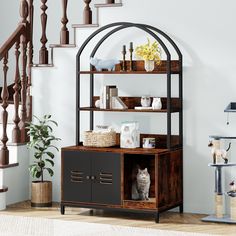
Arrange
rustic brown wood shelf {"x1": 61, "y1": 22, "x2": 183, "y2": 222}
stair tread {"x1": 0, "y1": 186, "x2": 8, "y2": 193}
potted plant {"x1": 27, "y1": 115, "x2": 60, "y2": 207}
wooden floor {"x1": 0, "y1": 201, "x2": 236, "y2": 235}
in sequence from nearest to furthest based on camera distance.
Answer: wooden floor {"x1": 0, "y1": 201, "x2": 236, "y2": 235} < rustic brown wood shelf {"x1": 61, "y1": 22, "x2": 183, "y2": 222} < stair tread {"x1": 0, "y1": 186, "x2": 8, "y2": 193} < potted plant {"x1": 27, "y1": 115, "x2": 60, "y2": 207}

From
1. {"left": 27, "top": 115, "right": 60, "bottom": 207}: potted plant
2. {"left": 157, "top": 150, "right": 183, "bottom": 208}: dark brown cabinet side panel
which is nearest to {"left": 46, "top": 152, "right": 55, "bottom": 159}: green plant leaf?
{"left": 27, "top": 115, "right": 60, "bottom": 207}: potted plant

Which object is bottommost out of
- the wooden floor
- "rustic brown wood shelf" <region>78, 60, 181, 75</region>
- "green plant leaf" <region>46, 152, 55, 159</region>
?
the wooden floor

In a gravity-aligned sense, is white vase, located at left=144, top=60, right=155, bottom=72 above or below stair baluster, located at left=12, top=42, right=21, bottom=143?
above

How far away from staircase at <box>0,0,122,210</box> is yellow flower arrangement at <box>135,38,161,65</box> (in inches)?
22.6

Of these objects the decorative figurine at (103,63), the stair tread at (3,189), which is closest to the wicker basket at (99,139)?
the decorative figurine at (103,63)

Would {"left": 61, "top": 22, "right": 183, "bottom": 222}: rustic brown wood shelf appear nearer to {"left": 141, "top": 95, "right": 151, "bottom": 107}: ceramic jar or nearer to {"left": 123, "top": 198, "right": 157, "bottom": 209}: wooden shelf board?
{"left": 123, "top": 198, "right": 157, "bottom": 209}: wooden shelf board

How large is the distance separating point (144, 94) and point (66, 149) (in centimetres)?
86

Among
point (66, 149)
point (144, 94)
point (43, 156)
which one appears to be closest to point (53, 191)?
point (43, 156)

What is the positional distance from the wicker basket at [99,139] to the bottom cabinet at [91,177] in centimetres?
14

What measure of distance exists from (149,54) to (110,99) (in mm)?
527

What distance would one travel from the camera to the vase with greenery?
6.64m

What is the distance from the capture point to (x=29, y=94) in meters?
7.43

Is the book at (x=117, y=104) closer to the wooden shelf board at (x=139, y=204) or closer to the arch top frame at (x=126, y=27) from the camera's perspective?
the arch top frame at (x=126, y=27)

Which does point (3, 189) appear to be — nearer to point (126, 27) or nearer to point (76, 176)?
point (76, 176)
